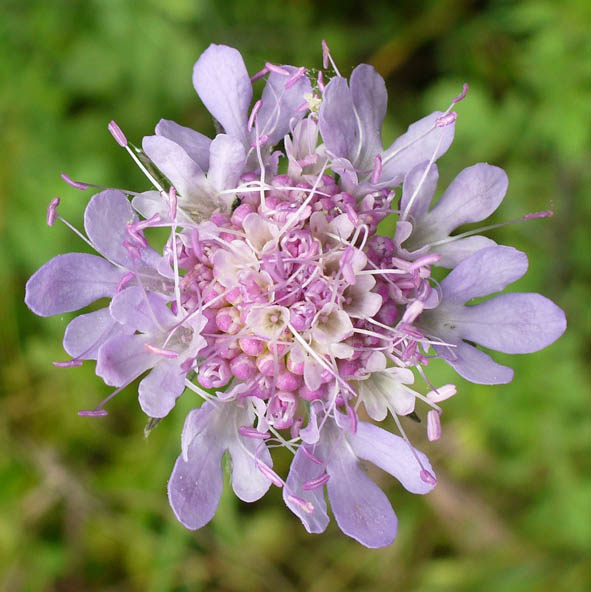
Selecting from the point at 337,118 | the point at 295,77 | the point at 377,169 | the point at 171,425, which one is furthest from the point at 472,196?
the point at 171,425

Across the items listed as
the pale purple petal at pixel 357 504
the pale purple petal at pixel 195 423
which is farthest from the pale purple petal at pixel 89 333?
the pale purple petal at pixel 357 504

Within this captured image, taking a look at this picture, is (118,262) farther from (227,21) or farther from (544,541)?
(544,541)

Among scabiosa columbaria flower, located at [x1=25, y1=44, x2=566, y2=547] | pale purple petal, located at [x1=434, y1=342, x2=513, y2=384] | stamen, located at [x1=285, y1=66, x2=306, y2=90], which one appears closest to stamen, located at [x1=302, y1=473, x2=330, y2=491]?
scabiosa columbaria flower, located at [x1=25, y1=44, x2=566, y2=547]

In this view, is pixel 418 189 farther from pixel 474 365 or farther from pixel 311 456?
pixel 311 456

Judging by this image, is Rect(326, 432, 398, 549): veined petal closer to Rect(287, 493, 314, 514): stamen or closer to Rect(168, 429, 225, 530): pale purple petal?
Rect(287, 493, 314, 514): stamen

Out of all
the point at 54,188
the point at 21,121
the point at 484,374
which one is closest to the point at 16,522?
the point at 54,188
